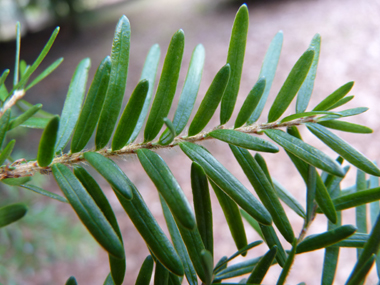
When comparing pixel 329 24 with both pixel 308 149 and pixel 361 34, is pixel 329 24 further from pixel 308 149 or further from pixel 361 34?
pixel 308 149

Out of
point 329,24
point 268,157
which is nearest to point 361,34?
point 329,24

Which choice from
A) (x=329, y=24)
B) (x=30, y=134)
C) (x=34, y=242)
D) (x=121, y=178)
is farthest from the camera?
(x=329, y=24)

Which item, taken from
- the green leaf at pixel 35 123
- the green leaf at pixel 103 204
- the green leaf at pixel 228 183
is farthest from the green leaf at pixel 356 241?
the green leaf at pixel 35 123

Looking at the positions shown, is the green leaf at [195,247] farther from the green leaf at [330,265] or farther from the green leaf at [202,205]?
the green leaf at [330,265]

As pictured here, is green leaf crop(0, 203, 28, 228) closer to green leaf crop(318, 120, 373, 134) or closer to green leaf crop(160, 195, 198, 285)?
green leaf crop(160, 195, 198, 285)

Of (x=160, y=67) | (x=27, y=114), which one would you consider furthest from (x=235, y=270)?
(x=160, y=67)

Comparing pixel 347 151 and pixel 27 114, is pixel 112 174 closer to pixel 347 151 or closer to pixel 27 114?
pixel 27 114

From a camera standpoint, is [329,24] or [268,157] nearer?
[268,157]
